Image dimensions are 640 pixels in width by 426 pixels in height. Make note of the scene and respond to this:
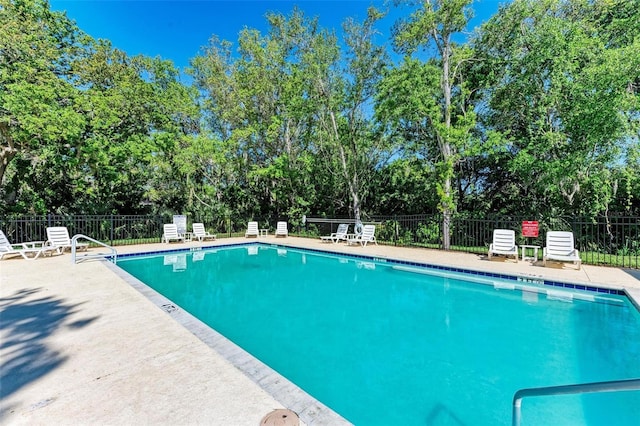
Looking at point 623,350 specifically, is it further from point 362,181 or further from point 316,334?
point 362,181

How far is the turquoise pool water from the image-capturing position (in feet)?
9.18

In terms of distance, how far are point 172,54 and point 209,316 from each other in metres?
17.9

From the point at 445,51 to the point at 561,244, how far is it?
8135 millimetres

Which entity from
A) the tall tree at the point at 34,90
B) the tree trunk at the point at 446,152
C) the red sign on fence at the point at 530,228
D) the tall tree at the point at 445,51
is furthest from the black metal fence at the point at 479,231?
the tall tree at the point at 34,90

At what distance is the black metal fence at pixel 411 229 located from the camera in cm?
1019

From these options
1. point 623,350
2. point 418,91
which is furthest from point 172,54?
point 623,350

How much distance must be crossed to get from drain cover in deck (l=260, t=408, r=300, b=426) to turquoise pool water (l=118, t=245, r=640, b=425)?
2.79ft

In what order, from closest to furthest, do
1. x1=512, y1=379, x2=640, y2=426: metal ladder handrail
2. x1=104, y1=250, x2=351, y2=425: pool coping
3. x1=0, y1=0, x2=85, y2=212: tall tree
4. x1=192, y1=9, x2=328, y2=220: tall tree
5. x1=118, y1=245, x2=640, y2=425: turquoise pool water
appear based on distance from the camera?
x1=512, y1=379, x2=640, y2=426: metal ladder handrail → x1=104, y1=250, x2=351, y2=425: pool coping → x1=118, y1=245, x2=640, y2=425: turquoise pool water → x1=0, y1=0, x2=85, y2=212: tall tree → x1=192, y1=9, x2=328, y2=220: tall tree

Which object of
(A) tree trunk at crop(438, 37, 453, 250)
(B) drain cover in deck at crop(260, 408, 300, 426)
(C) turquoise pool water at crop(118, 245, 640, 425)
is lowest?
(C) turquoise pool water at crop(118, 245, 640, 425)

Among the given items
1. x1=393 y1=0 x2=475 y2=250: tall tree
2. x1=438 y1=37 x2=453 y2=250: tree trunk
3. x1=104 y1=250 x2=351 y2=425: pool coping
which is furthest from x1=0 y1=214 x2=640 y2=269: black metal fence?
x1=104 y1=250 x2=351 y2=425: pool coping

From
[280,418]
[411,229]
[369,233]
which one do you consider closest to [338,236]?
[369,233]

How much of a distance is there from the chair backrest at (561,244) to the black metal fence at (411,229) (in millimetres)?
980

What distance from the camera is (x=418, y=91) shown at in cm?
1139

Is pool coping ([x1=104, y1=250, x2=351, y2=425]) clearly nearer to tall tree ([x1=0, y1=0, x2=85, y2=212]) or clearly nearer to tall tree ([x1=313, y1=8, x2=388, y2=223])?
tall tree ([x1=0, y1=0, x2=85, y2=212])
